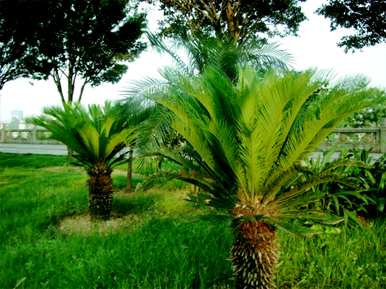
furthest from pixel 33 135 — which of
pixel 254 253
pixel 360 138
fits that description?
pixel 254 253

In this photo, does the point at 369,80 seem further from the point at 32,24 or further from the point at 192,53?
the point at 32,24

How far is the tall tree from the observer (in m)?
16.1

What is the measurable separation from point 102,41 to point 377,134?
11804mm

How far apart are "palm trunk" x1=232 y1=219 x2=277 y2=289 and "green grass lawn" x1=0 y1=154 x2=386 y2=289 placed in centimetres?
23

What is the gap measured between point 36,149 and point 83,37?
795cm

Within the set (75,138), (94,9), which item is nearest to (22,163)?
(94,9)

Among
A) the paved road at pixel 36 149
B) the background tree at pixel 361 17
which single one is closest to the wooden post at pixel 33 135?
the paved road at pixel 36 149

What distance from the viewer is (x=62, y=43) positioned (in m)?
18.9

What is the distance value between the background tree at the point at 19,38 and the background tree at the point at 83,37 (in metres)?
0.07

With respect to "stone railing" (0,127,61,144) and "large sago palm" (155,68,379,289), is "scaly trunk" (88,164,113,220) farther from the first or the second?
"stone railing" (0,127,61,144)

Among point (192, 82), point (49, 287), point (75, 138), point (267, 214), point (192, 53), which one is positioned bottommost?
point (49, 287)

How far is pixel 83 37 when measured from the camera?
18.7m

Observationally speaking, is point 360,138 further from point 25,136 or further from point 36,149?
point 25,136

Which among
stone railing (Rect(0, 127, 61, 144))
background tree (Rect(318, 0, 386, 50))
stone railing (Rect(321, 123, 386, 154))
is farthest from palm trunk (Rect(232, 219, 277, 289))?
stone railing (Rect(0, 127, 61, 144))
